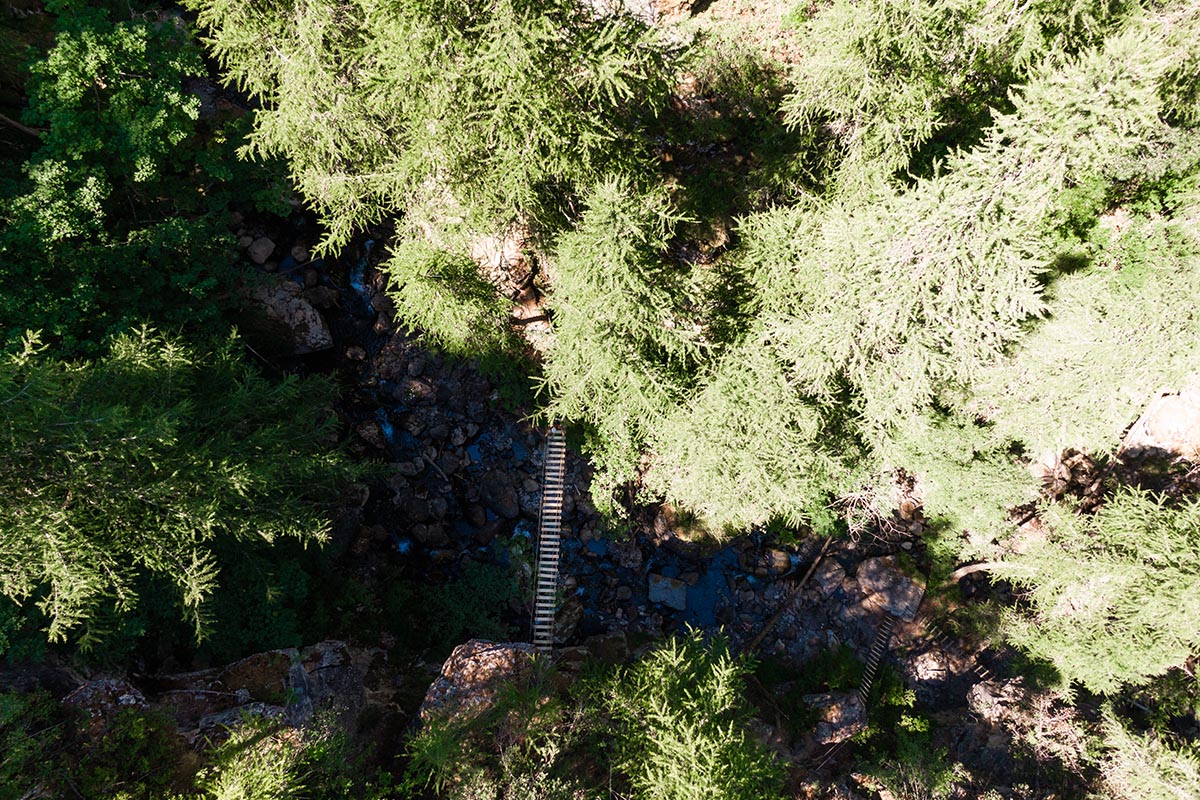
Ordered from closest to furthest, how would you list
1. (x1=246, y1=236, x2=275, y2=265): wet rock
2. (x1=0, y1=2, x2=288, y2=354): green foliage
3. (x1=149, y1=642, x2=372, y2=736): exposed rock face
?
(x1=0, y1=2, x2=288, y2=354): green foliage → (x1=149, y1=642, x2=372, y2=736): exposed rock face → (x1=246, y1=236, x2=275, y2=265): wet rock

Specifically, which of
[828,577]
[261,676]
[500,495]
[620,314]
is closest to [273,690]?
[261,676]

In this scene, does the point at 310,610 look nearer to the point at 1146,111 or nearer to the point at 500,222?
the point at 500,222

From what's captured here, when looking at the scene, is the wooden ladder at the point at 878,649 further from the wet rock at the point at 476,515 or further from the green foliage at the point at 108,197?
the green foliage at the point at 108,197

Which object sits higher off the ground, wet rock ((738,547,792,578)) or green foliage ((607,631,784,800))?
green foliage ((607,631,784,800))

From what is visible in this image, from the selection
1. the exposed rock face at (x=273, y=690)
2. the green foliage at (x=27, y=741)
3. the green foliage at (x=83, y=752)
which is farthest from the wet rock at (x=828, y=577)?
the green foliage at (x=27, y=741)

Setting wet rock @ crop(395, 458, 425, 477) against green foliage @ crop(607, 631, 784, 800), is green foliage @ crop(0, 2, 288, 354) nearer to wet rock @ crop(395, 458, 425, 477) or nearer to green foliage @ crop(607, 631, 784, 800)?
wet rock @ crop(395, 458, 425, 477)

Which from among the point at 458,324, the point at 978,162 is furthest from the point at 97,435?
the point at 978,162

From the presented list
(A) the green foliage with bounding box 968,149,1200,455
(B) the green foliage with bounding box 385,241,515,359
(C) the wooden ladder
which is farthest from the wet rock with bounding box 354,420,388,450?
(C) the wooden ladder
